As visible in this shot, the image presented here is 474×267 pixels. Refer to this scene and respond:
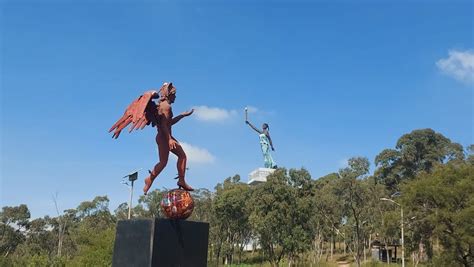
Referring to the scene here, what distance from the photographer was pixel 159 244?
888 cm

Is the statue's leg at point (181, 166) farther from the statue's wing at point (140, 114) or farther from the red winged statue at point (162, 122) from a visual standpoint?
the statue's wing at point (140, 114)

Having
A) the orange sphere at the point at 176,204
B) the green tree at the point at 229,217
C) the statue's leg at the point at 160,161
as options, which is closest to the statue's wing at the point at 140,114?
the statue's leg at the point at 160,161

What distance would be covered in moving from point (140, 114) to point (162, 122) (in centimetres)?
59

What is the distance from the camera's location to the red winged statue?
9742 mm

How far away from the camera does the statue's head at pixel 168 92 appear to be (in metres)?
9.95

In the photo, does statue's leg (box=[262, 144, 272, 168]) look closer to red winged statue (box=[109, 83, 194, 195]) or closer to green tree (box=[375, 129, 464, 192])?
green tree (box=[375, 129, 464, 192])

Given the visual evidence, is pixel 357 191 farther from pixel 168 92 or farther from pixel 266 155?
pixel 168 92

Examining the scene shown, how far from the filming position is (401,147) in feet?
174

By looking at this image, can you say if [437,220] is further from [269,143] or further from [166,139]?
[269,143]

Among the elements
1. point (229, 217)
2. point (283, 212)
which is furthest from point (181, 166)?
point (229, 217)

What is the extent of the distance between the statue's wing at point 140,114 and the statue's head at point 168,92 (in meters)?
0.27

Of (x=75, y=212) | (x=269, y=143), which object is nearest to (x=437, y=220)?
(x=269, y=143)

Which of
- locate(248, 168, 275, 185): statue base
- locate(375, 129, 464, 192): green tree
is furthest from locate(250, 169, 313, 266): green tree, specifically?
locate(375, 129, 464, 192): green tree

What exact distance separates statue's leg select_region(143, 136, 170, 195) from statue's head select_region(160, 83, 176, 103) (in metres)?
0.81
